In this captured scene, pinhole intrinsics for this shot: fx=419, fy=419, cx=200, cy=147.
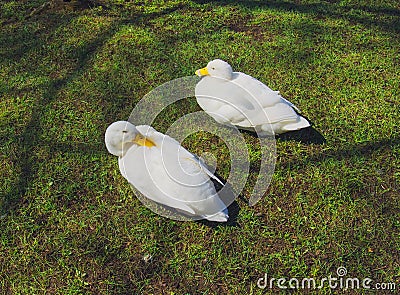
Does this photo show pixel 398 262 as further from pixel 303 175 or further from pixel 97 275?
pixel 97 275

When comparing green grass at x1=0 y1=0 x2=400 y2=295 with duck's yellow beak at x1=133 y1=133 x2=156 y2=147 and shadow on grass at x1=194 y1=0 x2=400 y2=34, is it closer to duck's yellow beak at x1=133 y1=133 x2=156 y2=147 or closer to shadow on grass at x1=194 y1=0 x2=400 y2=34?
shadow on grass at x1=194 y1=0 x2=400 y2=34

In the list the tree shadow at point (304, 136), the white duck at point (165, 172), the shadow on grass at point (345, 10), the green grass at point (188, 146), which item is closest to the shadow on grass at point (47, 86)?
the green grass at point (188, 146)

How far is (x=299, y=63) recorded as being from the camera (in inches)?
178

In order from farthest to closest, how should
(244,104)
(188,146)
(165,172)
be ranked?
(188,146), (244,104), (165,172)

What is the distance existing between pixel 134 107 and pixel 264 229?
70.3 inches

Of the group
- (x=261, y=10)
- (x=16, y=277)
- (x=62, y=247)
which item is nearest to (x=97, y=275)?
(x=62, y=247)

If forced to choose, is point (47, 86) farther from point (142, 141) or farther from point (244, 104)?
point (244, 104)

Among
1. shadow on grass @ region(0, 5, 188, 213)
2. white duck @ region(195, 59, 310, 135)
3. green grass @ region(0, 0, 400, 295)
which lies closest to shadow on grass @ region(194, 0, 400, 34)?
green grass @ region(0, 0, 400, 295)

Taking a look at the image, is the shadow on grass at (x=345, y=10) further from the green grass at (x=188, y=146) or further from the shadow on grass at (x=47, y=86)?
the shadow on grass at (x=47, y=86)

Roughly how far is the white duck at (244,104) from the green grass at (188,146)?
0.81 feet

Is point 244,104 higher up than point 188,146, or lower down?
higher up

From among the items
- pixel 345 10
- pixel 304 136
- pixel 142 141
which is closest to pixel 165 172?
pixel 142 141

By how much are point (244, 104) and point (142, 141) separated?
0.96 m

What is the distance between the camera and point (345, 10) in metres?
5.27
